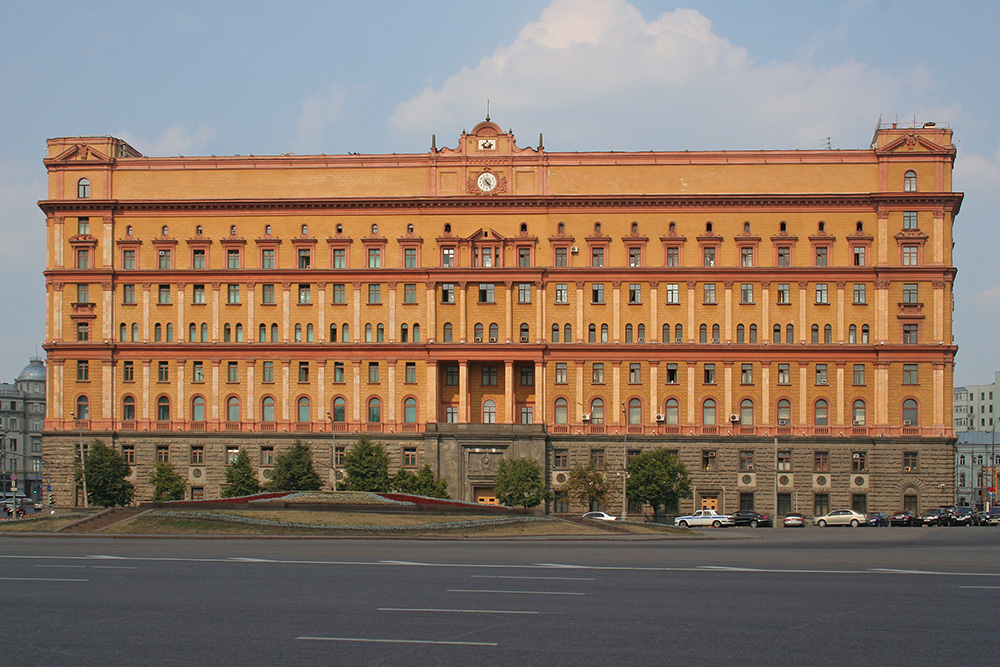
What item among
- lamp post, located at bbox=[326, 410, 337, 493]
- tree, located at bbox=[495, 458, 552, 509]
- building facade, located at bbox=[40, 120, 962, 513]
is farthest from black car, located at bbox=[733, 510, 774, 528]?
lamp post, located at bbox=[326, 410, 337, 493]

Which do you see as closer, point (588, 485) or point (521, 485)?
point (521, 485)

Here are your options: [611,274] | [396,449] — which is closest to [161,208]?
[396,449]

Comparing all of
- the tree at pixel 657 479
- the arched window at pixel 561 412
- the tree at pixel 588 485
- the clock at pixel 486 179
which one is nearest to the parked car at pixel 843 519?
the tree at pixel 657 479

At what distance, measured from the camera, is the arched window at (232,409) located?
93.8 m

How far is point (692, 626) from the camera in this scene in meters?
20.5

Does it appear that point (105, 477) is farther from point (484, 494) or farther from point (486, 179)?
point (486, 179)

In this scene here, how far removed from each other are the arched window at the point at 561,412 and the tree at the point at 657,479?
7.83 metres

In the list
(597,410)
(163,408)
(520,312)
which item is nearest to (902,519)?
(597,410)

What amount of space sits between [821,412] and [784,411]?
2807 mm

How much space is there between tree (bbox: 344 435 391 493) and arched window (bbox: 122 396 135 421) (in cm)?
2037

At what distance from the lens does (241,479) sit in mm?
87625

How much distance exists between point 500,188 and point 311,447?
82.9 ft

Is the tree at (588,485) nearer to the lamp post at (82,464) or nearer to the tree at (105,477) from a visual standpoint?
the tree at (105,477)

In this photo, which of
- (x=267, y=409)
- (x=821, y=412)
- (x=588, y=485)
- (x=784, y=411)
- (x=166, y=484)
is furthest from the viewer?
(x=267, y=409)
